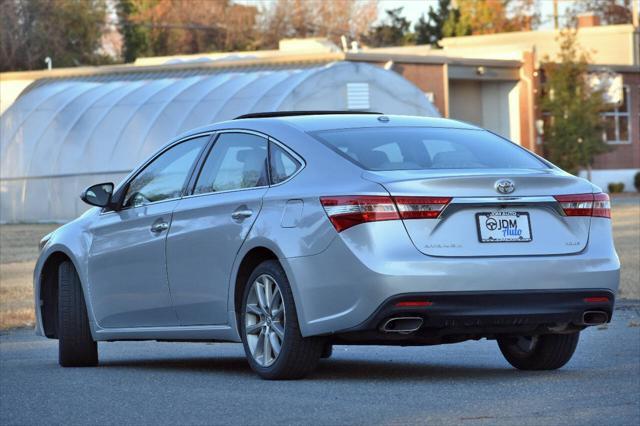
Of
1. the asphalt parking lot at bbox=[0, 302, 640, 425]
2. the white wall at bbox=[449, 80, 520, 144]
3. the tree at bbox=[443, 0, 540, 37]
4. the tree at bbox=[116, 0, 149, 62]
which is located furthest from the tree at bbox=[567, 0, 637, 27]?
the asphalt parking lot at bbox=[0, 302, 640, 425]

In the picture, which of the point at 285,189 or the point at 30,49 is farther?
the point at 30,49

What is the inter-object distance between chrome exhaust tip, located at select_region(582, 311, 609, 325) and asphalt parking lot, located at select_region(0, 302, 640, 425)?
33 centimetres

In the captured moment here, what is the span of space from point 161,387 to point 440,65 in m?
43.5

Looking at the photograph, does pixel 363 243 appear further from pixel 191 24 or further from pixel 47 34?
pixel 191 24

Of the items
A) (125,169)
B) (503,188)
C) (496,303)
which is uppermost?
(503,188)

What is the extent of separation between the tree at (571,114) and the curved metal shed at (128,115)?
15.6 metres

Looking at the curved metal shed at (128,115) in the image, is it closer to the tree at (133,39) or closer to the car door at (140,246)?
the car door at (140,246)

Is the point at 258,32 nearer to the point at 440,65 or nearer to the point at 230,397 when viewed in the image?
the point at 440,65

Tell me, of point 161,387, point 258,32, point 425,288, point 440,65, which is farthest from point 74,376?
point 258,32

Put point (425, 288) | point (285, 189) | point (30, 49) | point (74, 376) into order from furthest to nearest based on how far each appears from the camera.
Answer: point (30, 49)
point (74, 376)
point (285, 189)
point (425, 288)

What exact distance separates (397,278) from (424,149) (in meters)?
1.14

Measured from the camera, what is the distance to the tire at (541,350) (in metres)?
9.51

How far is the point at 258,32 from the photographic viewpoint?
10469 centimetres

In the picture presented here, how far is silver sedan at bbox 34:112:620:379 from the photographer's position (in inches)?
331
